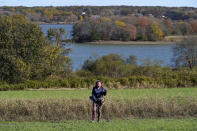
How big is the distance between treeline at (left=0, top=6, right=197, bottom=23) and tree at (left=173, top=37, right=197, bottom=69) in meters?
70.1

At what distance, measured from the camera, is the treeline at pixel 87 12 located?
13688 centimetres

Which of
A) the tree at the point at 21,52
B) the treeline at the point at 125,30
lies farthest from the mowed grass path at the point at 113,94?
the treeline at the point at 125,30

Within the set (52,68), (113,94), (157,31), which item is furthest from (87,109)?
(157,31)

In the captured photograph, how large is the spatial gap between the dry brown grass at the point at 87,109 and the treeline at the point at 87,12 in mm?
108388

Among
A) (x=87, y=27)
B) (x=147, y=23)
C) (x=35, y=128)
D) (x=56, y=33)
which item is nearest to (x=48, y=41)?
(x=56, y=33)

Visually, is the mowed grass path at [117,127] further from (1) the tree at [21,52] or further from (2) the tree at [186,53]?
(2) the tree at [186,53]

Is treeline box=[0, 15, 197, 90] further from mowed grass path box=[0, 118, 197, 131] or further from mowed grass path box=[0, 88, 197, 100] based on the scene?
mowed grass path box=[0, 118, 197, 131]

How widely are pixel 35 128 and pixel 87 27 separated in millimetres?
90677

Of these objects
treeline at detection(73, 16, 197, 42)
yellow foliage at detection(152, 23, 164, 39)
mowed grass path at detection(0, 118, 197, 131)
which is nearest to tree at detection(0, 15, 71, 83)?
mowed grass path at detection(0, 118, 197, 131)

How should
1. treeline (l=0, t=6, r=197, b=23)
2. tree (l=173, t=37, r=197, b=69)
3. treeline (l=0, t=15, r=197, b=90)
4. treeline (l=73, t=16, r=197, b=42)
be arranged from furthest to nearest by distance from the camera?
treeline (l=0, t=6, r=197, b=23)
treeline (l=73, t=16, r=197, b=42)
tree (l=173, t=37, r=197, b=69)
treeline (l=0, t=15, r=197, b=90)

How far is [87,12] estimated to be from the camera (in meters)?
150

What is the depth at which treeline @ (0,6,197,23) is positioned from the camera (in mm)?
136875

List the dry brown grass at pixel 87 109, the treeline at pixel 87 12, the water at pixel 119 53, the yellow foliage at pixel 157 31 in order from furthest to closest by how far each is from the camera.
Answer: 1. the treeline at pixel 87 12
2. the yellow foliage at pixel 157 31
3. the water at pixel 119 53
4. the dry brown grass at pixel 87 109

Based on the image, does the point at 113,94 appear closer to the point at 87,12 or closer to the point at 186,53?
the point at 186,53
